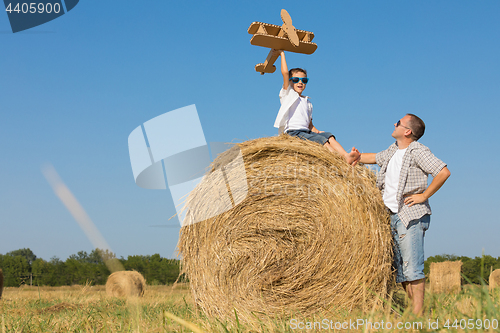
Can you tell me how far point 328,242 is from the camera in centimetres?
402

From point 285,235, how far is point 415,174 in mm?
1489

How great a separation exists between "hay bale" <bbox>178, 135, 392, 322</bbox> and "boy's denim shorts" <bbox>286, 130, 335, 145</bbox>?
159 millimetres

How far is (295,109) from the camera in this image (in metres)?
4.81

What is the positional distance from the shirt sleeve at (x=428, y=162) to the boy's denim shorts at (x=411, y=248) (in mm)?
476

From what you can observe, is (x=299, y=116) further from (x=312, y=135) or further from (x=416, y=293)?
(x=416, y=293)

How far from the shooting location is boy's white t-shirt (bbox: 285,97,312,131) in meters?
4.72

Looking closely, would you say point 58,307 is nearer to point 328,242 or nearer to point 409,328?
point 328,242

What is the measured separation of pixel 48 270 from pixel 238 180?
27620mm

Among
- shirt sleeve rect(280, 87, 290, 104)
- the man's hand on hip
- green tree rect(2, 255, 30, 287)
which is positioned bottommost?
green tree rect(2, 255, 30, 287)

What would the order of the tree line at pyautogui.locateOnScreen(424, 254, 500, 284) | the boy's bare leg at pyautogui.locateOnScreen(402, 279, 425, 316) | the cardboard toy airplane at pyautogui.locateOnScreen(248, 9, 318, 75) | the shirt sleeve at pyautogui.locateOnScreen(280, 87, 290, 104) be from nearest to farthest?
the tree line at pyautogui.locateOnScreen(424, 254, 500, 284)
the boy's bare leg at pyautogui.locateOnScreen(402, 279, 425, 316)
the cardboard toy airplane at pyautogui.locateOnScreen(248, 9, 318, 75)
the shirt sleeve at pyautogui.locateOnScreen(280, 87, 290, 104)

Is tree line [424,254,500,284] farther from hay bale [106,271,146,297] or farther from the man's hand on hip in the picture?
hay bale [106,271,146,297]

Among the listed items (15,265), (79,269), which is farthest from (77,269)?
(15,265)

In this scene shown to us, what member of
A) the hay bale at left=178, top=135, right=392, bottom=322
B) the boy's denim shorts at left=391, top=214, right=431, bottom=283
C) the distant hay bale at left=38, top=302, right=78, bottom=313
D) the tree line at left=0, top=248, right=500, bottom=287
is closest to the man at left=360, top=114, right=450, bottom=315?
the boy's denim shorts at left=391, top=214, right=431, bottom=283

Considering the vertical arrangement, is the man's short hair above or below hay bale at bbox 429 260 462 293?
above
